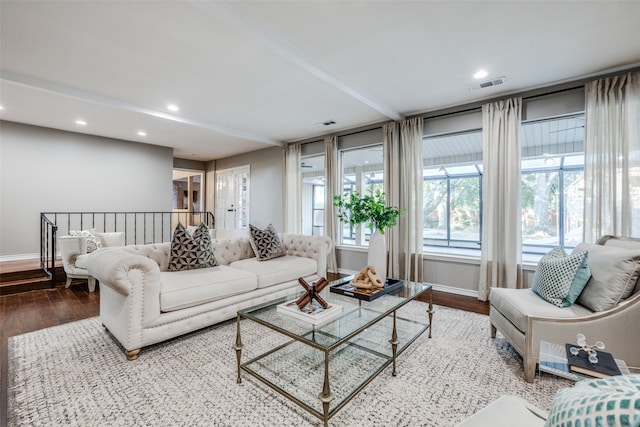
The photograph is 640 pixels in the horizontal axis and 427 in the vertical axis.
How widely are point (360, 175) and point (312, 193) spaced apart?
4.48ft

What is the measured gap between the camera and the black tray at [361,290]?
2287 millimetres

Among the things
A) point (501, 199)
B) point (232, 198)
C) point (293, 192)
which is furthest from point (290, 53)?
point (232, 198)

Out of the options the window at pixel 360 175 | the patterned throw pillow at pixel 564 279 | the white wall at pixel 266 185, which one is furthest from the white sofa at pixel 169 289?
the white wall at pixel 266 185

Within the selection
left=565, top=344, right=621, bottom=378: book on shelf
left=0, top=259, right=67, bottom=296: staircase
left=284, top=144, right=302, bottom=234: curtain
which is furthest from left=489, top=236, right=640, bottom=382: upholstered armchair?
left=0, top=259, right=67, bottom=296: staircase

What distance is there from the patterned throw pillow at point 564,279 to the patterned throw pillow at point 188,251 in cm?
306

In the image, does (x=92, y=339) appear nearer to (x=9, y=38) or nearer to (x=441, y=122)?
(x=9, y=38)

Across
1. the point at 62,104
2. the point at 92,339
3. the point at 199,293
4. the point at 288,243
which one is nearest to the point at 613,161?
the point at 288,243

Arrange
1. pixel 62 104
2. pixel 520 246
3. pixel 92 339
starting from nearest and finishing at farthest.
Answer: pixel 92 339
pixel 520 246
pixel 62 104

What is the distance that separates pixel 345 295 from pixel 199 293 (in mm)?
1284

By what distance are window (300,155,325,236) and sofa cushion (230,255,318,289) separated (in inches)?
87.0

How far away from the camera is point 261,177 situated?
6.78 metres

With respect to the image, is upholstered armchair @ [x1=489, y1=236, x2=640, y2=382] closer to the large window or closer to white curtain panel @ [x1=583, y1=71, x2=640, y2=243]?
white curtain panel @ [x1=583, y1=71, x2=640, y2=243]

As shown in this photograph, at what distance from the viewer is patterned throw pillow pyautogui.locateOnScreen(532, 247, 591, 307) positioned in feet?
6.70

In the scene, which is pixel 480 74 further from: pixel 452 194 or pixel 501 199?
pixel 452 194
